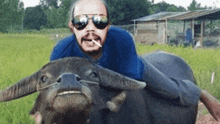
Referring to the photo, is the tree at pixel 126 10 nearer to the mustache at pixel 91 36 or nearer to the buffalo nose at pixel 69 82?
the mustache at pixel 91 36

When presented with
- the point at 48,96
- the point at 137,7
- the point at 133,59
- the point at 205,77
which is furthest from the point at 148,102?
the point at 137,7

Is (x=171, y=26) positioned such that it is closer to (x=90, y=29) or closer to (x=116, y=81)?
(x=90, y=29)

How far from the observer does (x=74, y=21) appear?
71.5 inches

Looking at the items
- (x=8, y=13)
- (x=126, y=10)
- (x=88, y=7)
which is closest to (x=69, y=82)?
(x=88, y=7)

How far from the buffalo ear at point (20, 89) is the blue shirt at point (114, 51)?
0.35 m

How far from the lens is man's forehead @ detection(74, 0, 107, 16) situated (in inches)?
70.5

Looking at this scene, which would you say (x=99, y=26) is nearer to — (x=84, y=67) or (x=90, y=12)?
(x=90, y=12)

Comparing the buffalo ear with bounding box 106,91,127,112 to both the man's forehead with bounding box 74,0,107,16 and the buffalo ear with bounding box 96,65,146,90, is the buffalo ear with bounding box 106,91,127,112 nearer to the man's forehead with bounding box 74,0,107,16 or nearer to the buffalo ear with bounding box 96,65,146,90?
the buffalo ear with bounding box 96,65,146,90

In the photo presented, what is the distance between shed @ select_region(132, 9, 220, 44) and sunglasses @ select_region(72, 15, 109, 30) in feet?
52.5

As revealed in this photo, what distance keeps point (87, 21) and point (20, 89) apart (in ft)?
1.95

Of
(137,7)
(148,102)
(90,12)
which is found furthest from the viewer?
(137,7)

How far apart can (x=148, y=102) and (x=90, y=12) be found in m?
1.19

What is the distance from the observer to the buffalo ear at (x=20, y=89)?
159 centimetres

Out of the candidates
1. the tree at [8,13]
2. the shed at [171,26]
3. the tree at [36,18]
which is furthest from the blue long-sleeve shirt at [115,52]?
the tree at [36,18]
